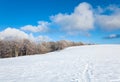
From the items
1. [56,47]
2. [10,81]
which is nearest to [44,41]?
[56,47]

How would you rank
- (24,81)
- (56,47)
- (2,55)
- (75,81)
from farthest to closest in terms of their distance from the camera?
(56,47), (2,55), (24,81), (75,81)

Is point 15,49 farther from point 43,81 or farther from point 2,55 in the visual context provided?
point 43,81

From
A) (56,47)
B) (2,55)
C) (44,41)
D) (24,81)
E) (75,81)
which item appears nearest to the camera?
(75,81)

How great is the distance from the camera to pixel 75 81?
10.7m

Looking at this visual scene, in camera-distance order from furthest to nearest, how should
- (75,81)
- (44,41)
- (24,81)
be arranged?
(44,41) → (24,81) → (75,81)

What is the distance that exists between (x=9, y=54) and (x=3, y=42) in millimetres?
5148

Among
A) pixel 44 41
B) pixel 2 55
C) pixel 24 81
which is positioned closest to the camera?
pixel 24 81

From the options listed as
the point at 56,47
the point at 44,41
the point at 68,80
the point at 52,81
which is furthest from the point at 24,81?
the point at 44,41

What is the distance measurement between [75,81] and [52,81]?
1.31 meters

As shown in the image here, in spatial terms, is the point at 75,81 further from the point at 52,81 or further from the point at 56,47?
the point at 56,47

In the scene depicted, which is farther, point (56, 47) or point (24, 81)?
point (56, 47)

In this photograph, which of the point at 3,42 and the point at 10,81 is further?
the point at 3,42

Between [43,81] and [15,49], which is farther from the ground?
[15,49]

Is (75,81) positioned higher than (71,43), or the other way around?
(71,43)
